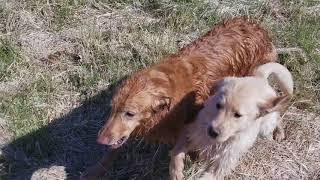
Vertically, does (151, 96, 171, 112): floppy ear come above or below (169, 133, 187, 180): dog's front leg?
above

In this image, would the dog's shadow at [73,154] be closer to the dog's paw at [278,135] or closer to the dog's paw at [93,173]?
the dog's paw at [93,173]

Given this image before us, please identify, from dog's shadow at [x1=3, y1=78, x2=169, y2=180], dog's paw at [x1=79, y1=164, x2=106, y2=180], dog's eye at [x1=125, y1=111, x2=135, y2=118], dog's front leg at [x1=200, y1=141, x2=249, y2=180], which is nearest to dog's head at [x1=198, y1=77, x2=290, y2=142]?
dog's front leg at [x1=200, y1=141, x2=249, y2=180]

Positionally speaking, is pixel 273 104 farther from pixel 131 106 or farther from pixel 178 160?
pixel 131 106

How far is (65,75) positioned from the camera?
6.07m

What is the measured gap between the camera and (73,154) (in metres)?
5.47

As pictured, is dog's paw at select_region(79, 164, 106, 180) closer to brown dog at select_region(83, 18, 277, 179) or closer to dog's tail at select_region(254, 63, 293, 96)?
brown dog at select_region(83, 18, 277, 179)

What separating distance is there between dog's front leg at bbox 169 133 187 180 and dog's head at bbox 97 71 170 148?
47cm

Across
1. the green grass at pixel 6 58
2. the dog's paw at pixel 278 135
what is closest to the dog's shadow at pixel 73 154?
the green grass at pixel 6 58

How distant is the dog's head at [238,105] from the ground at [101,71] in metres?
0.86

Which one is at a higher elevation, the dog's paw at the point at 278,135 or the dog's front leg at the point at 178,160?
the dog's front leg at the point at 178,160

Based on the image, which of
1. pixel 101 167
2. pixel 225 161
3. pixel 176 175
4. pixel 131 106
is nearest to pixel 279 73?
pixel 225 161

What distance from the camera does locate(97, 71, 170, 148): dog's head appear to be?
174 inches

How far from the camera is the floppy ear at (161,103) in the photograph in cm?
457

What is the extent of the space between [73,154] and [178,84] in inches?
52.3
